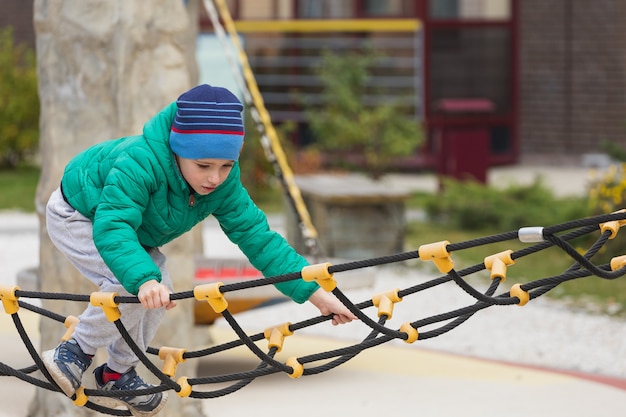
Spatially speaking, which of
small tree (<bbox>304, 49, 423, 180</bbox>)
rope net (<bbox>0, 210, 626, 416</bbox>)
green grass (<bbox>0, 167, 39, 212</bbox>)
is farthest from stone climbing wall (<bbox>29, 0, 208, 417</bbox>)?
green grass (<bbox>0, 167, 39, 212</bbox>)

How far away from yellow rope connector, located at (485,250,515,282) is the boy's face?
2.75 ft

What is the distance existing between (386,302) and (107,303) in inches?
34.2

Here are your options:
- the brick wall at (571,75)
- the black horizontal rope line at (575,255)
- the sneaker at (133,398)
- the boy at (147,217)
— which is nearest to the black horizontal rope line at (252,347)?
the boy at (147,217)

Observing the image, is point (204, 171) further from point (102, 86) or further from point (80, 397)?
point (102, 86)

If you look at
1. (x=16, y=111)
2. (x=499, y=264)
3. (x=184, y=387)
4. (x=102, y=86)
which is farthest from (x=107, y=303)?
(x=16, y=111)

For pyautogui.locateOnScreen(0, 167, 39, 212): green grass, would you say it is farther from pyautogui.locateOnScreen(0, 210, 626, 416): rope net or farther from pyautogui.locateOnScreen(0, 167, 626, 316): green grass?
pyautogui.locateOnScreen(0, 210, 626, 416): rope net

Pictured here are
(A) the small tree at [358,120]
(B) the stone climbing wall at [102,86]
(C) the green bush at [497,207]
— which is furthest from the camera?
(A) the small tree at [358,120]

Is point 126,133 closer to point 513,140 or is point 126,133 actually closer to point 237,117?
point 237,117

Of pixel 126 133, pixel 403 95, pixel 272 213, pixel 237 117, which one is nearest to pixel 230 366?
pixel 126 133

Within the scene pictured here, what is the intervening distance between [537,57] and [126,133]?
1354cm

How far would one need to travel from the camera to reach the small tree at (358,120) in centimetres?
1338

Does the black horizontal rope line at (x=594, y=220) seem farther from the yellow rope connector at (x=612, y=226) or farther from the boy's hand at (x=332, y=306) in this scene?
the boy's hand at (x=332, y=306)

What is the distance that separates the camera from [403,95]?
1706cm

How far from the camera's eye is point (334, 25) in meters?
17.1
